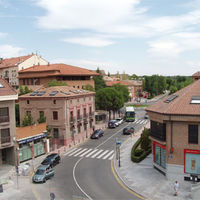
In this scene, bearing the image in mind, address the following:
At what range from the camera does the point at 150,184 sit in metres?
26.5

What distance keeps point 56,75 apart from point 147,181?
50.0 meters

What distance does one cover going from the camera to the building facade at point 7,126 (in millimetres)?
33438

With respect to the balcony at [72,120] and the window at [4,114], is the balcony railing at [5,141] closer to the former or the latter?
the window at [4,114]

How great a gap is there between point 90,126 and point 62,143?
1246 centimetres

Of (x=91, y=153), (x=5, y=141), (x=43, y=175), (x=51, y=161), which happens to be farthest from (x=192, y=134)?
(x=5, y=141)

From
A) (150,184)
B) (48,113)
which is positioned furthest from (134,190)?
(48,113)

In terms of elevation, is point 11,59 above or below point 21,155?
above

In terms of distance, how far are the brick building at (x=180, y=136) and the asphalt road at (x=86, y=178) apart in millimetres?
6349

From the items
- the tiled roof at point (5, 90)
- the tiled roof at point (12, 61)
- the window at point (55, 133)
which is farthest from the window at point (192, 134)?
the tiled roof at point (12, 61)

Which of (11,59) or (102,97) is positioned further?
(11,59)

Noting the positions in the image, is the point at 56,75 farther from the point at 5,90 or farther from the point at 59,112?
the point at 5,90

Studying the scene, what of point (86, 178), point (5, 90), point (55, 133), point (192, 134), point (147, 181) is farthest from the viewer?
point (55, 133)

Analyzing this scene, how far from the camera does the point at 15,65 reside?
84000 mm

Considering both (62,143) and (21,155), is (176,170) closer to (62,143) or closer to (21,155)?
(21,155)
